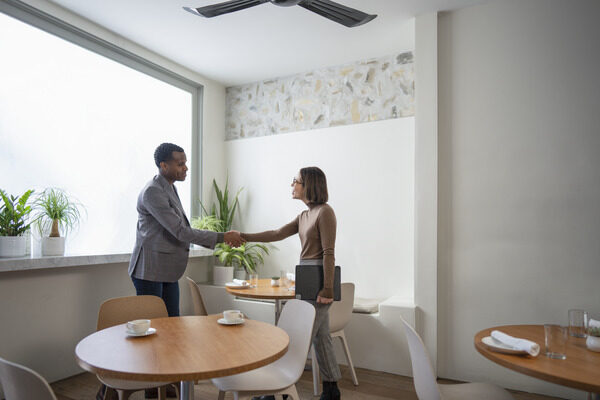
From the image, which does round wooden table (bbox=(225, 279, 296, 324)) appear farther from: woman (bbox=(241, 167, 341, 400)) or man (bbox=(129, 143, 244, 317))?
man (bbox=(129, 143, 244, 317))

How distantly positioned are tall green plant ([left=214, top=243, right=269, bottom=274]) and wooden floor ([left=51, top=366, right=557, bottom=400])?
1576mm

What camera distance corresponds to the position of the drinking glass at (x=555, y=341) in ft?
5.57

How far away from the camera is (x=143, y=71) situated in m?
4.32

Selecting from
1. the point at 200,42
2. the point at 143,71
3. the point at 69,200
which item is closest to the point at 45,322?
the point at 69,200

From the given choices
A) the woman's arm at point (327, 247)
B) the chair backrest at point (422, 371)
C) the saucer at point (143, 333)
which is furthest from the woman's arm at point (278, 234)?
the chair backrest at point (422, 371)

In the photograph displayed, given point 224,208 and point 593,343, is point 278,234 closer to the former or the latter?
point 224,208

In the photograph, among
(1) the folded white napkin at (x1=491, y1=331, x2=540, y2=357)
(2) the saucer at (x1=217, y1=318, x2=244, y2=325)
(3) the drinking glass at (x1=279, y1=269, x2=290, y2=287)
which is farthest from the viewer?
(3) the drinking glass at (x1=279, y1=269, x2=290, y2=287)

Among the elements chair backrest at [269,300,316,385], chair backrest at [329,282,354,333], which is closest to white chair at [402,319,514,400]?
chair backrest at [269,300,316,385]

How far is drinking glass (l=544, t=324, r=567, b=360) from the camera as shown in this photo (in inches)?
66.9

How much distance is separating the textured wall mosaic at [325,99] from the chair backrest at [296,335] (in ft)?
8.60

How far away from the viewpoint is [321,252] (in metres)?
2.76

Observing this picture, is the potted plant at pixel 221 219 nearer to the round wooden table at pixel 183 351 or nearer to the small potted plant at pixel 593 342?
the round wooden table at pixel 183 351

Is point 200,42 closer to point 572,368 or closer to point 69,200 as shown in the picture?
point 69,200

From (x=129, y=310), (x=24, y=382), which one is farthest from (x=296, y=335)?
(x=24, y=382)
